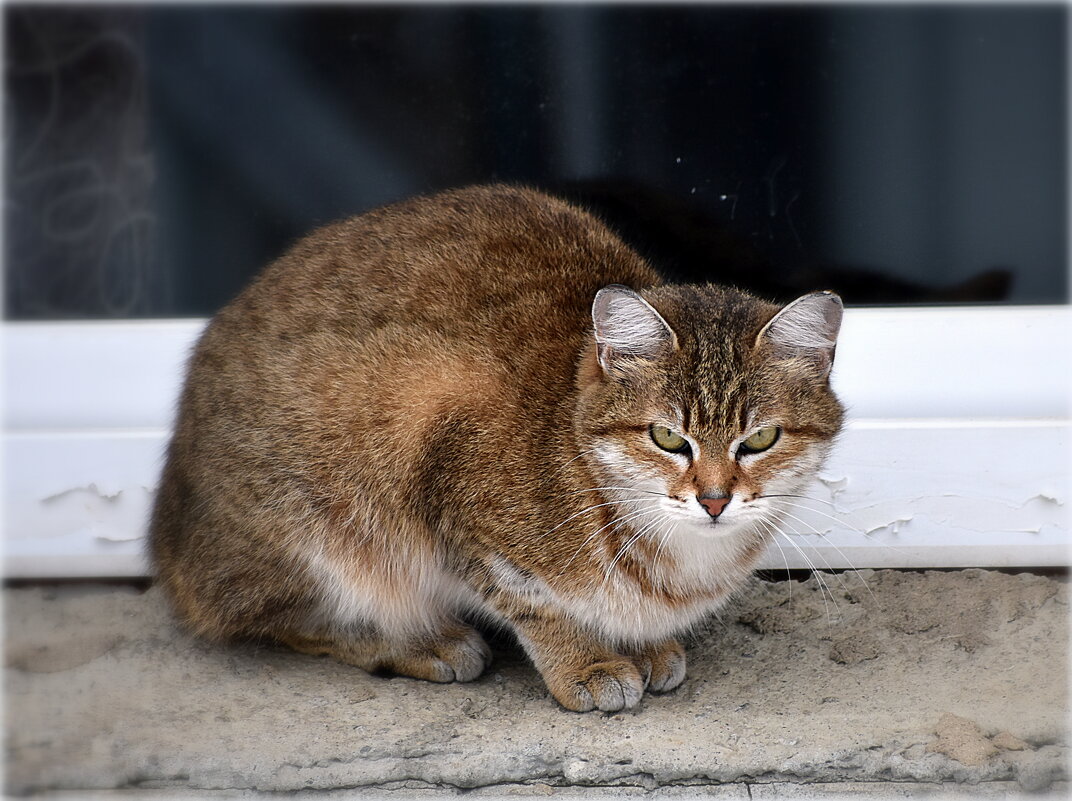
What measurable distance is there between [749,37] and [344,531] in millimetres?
1734

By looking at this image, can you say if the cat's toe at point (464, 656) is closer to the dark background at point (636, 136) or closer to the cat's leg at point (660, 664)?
the cat's leg at point (660, 664)

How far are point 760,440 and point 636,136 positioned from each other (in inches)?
48.3

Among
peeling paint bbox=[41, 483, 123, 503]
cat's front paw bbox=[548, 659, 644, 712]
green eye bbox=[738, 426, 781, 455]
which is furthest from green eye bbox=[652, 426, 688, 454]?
peeling paint bbox=[41, 483, 123, 503]

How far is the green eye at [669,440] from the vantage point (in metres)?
2.09

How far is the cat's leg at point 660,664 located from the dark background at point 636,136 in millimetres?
1203

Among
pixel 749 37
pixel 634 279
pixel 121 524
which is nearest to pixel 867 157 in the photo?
pixel 749 37

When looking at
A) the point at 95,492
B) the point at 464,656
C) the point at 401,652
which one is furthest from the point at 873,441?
the point at 95,492

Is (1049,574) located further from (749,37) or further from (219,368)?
(219,368)

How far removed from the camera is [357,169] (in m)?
3.03

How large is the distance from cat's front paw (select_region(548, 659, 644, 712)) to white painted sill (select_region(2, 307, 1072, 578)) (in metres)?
0.68

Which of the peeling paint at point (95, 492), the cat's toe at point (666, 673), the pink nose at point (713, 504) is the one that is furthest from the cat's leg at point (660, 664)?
the peeling paint at point (95, 492)

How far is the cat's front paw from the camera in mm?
2229

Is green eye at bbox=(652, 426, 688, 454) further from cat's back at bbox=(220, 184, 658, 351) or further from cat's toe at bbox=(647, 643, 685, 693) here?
cat's toe at bbox=(647, 643, 685, 693)

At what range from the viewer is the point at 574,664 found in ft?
7.45
